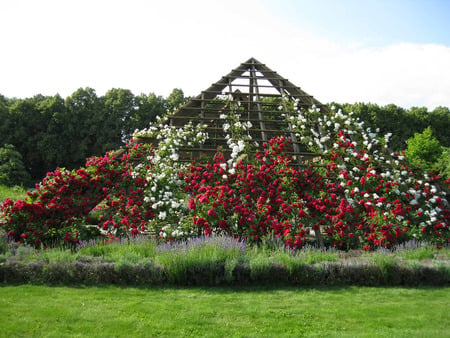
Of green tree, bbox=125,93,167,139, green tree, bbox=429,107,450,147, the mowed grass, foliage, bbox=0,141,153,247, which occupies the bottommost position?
the mowed grass

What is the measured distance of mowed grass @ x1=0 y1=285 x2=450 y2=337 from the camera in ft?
12.6

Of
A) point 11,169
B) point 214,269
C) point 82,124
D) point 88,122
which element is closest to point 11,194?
point 11,169

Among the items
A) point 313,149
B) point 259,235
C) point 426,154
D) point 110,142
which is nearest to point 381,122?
point 426,154

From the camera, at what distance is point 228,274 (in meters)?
5.19

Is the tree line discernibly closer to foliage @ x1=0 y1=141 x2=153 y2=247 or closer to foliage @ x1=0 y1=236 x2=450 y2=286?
foliage @ x1=0 y1=141 x2=153 y2=247

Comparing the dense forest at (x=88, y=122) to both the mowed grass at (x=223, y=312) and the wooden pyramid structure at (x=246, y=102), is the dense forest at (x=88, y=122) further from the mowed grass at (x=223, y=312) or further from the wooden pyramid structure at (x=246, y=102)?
the mowed grass at (x=223, y=312)

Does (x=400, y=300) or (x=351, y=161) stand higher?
(x=351, y=161)

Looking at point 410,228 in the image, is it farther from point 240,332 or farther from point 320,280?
point 240,332

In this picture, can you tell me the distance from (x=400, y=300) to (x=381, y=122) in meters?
26.0

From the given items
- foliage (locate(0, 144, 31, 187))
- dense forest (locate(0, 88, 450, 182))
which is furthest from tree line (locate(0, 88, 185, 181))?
foliage (locate(0, 144, 31, 187))

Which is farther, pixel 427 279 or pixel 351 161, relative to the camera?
pixel 351 161

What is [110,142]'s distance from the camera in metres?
31.0

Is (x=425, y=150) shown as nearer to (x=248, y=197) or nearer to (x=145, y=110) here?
(x=248, y=197)

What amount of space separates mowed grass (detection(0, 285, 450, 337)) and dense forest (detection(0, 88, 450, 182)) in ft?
84.7
